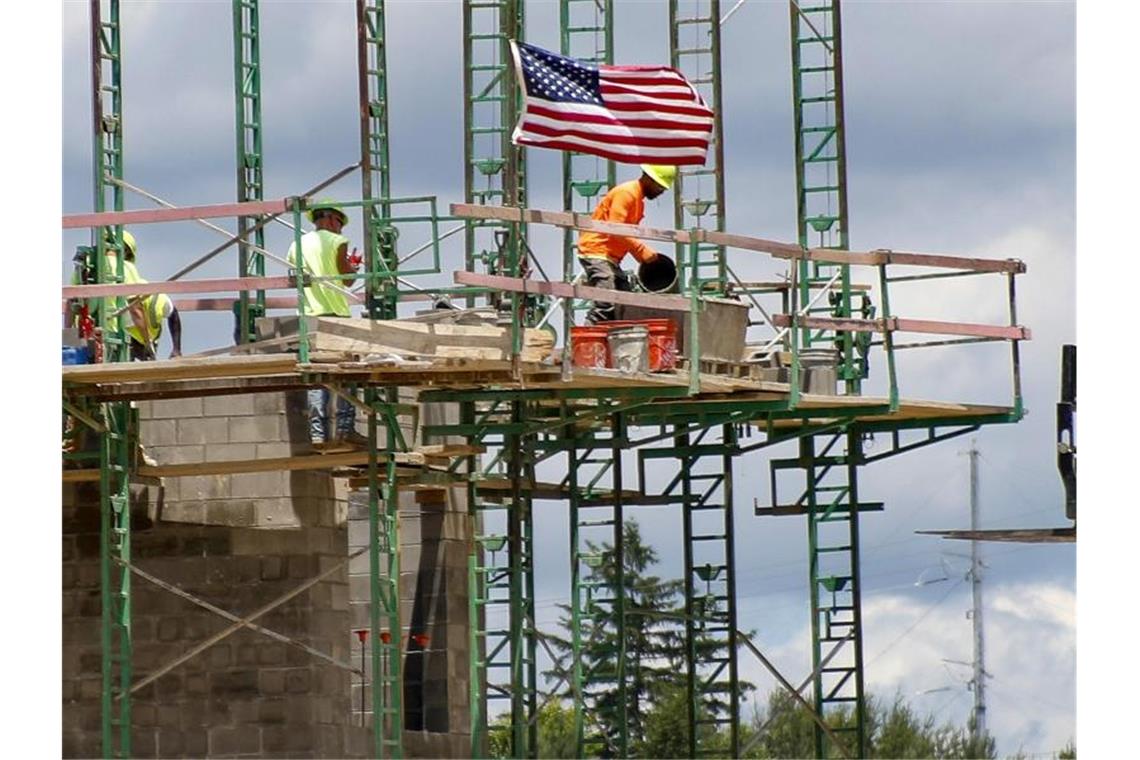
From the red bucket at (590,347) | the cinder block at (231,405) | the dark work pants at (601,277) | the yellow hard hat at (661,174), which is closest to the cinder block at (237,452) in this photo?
the cinder block at (231,405)

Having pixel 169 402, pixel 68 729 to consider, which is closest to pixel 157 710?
pixel 68 729

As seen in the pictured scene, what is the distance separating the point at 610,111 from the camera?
32.6 metres

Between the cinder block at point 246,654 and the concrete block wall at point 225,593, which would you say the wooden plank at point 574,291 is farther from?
the cinder block at point 246,654

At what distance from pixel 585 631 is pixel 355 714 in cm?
301

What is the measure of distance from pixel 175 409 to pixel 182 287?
4.16 metres

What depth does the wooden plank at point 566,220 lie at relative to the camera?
30.5 meters

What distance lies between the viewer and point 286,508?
36.1 metres

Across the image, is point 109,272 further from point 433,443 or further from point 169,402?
point 433,443

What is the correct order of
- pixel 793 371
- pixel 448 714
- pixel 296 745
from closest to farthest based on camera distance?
1. pixel 793 371
2. pixel 296 745
3. pixel 448 714

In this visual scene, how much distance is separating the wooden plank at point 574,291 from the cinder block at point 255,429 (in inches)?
166

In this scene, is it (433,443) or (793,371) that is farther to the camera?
(433,443)

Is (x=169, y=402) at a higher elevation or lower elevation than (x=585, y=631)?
higher

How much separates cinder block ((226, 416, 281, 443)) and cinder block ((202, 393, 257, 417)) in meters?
0.06

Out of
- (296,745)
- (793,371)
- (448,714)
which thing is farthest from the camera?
(448,714)
